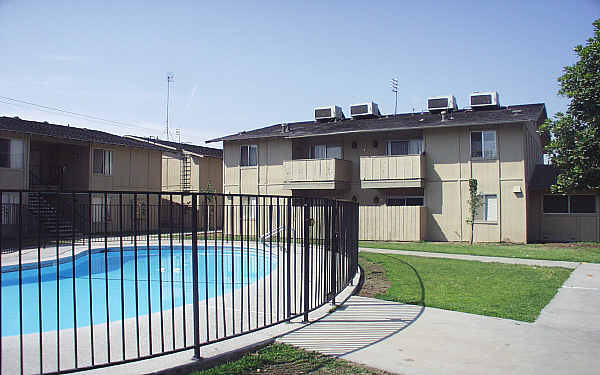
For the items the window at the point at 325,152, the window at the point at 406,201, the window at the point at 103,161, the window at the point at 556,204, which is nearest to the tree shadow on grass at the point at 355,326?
the window at the point at 406,201

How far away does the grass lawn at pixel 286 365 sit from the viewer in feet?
16.1

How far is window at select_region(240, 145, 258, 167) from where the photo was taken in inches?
1158

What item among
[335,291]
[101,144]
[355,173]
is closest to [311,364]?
[335,291]

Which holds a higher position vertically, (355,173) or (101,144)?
(101,144)

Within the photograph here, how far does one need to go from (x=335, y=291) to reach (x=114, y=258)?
12123 mm

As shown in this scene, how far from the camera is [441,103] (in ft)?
88.8

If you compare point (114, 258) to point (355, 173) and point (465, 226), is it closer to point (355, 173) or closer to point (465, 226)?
point (355, 173)

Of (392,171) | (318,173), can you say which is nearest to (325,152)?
(318,173)

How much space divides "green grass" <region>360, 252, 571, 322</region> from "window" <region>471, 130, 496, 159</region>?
33.9 ft

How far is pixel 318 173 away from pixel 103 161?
44.1 feet

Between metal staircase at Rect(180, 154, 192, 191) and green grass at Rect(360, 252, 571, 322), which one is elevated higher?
metal staircase at Rect(180, 154, 192, 191)

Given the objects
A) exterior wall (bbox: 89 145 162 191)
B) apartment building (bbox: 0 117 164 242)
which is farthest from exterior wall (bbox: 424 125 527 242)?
exterior wall (bbox: 89 145 162 191)

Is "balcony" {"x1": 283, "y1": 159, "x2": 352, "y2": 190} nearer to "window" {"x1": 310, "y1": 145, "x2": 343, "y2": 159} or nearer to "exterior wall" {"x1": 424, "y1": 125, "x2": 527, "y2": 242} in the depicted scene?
"window" {"x1": 310, "y1": 145, "x2": 343, "y2": 159}

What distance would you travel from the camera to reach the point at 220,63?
1584 cm
